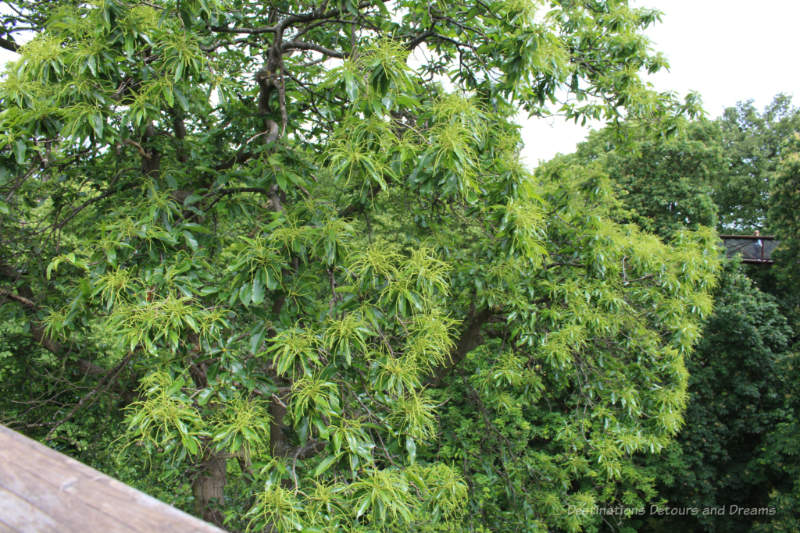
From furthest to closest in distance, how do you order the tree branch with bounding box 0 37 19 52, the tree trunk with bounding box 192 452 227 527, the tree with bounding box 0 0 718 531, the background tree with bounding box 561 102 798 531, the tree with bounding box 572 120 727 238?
the tree with bounding box 572 120 727 238, the background tree with bounding box 561 102 798 531, the tree branch with bounding box 0 37 19 52, the tree trunk with bounding box 192 452 227 527, the tree with bounding box 0 0 718 531

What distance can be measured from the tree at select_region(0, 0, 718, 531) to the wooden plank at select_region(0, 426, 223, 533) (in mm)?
876

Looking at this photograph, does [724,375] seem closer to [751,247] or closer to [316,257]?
[751,247]

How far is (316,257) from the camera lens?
219 cm

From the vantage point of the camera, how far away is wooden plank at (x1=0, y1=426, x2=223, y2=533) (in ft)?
1.80

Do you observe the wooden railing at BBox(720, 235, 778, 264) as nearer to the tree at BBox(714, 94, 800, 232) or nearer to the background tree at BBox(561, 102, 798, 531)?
the background tree at BBox(561, 102, 798, 531)

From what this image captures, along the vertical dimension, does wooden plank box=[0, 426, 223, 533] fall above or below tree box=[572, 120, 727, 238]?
below

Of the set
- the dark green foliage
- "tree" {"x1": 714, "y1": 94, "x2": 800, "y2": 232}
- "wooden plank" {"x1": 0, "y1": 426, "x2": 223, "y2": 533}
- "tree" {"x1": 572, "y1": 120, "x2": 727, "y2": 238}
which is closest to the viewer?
"wooden plank" {"x1": 0, "y1": 426, "x2": 223, "y2": 533}

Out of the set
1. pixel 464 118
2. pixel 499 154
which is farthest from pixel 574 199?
pixel 464 118

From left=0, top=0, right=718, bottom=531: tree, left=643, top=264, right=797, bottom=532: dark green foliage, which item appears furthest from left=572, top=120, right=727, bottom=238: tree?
left=0, top=0, right=718, bottom=531: tree

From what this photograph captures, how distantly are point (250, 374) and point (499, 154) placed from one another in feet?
5.89

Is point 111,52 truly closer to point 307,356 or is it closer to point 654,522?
point 307,356

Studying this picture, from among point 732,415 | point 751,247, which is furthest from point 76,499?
point 751,247

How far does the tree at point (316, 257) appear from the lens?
5.86 feet

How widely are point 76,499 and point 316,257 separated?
1.64m
